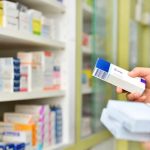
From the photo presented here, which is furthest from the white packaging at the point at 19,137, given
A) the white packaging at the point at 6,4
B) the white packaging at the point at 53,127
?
the white packaging at the point at 6,4

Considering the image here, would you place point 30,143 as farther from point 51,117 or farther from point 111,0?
point 111,0

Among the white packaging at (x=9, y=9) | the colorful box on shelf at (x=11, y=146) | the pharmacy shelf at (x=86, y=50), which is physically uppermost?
the white packaging at (x=9, y=9)

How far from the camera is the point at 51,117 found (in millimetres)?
1668

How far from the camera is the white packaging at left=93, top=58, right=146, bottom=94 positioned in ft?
2.94

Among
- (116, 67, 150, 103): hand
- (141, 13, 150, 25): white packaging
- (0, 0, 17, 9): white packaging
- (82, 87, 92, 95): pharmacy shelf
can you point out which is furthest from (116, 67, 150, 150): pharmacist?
(141, 13, 150, 25): white packaging

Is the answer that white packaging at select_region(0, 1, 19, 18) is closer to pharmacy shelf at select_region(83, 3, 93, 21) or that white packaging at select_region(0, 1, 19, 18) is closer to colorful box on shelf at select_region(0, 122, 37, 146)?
colorful box on shelf at select_region(0, 122, 37, 146)

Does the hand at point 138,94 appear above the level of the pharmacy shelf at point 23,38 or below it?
below

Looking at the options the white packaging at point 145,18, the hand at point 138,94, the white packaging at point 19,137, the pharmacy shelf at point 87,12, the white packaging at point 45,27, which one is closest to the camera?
the hand at point 138,94

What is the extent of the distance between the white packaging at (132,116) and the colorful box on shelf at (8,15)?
689mm

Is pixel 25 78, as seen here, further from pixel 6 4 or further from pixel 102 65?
pixel 102 65

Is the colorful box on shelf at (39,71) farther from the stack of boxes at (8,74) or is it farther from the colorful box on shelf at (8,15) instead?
the colorful box on shelf at (8,15)

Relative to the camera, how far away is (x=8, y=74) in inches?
54.0

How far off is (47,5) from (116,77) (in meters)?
0.90

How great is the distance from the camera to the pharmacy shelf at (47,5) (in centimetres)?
164
